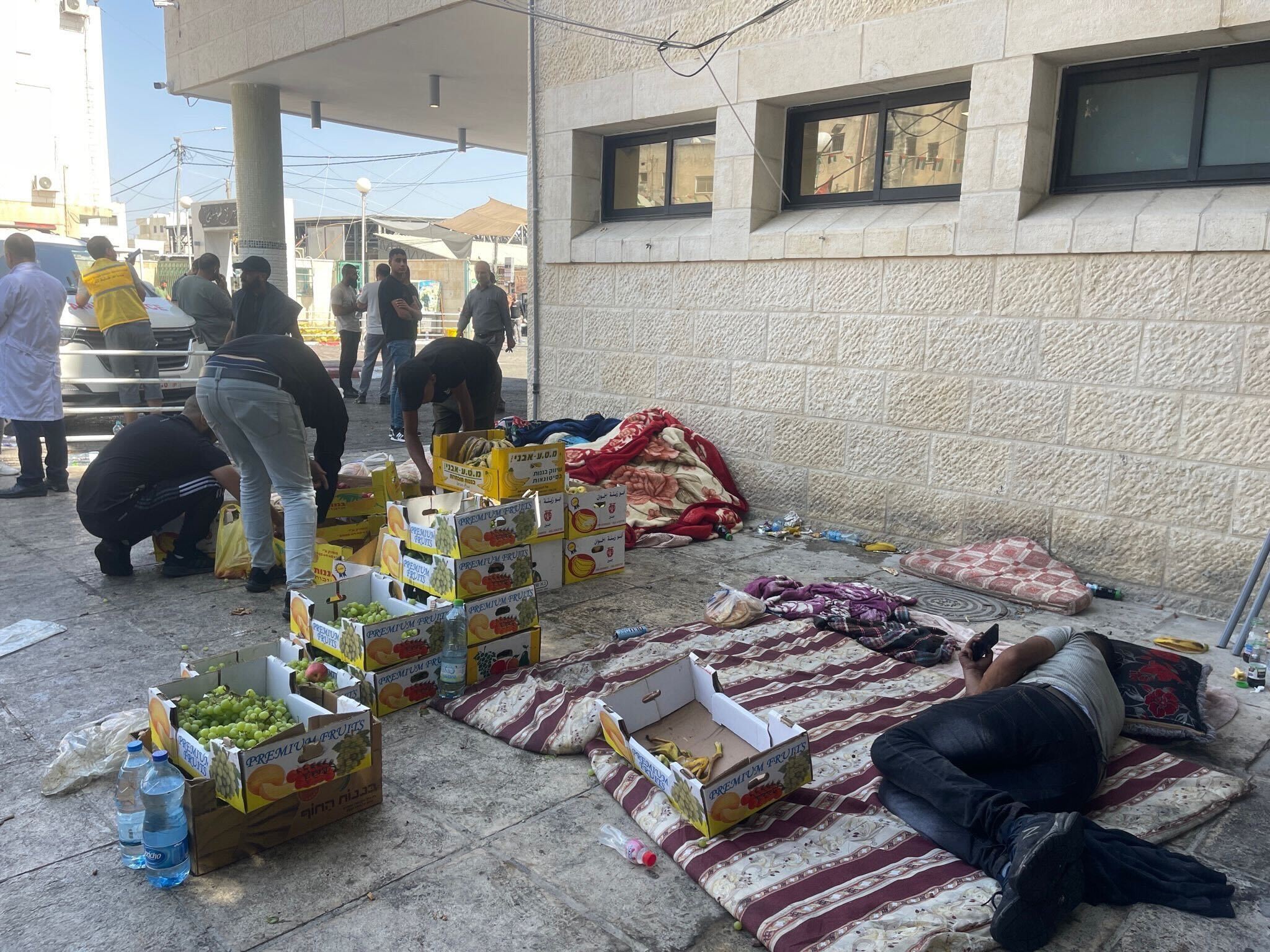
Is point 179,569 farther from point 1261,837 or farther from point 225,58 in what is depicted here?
point 225,58

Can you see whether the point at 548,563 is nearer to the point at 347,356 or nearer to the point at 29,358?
the point at 29,358

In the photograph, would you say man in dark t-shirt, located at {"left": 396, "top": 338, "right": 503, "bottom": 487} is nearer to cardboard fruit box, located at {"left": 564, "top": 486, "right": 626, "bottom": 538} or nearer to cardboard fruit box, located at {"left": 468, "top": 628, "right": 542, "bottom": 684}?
cardboard fruit box, located at {"left": 564, "top": 486, "right": 626, "bottom": 538}

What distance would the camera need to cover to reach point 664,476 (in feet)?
Answer: 23.6

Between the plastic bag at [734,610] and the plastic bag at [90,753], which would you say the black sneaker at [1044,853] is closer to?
the plastic bag at [734,610]

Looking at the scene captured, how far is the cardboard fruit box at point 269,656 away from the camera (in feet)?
10.9

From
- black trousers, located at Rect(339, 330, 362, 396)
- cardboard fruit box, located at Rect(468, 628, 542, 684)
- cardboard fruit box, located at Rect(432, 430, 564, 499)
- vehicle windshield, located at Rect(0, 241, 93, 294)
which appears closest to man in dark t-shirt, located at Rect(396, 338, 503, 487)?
cardboard fruit box, located at Rect(432, 430, 564, 499)

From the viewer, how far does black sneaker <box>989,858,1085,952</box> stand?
2.48 meters

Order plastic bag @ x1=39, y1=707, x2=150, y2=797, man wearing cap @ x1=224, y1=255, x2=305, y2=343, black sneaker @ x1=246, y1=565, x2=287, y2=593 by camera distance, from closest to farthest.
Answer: plastic bag @ x1=39, y1=707, x2=150, y2=797
black sneaker @ x1=246, y1=565, x2=287, y2=593
man wearing cap @ x1=224, y1=255, x2=305, y2=343

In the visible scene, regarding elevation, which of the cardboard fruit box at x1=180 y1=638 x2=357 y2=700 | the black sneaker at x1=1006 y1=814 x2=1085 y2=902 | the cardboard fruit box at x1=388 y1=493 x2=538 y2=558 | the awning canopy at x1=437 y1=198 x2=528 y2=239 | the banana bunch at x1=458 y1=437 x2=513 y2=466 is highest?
the awning canopy at x1=437 y1=198 x2=528 y2=239

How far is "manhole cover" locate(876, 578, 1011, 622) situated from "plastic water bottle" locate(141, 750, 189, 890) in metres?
3.97

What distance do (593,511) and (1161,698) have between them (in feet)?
10.7

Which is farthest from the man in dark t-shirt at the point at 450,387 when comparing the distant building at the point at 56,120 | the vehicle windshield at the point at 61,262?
the distant building at the point at 56,120

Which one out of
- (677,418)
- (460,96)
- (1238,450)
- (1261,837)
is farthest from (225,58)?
(1261,837)

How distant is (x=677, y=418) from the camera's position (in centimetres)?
791
